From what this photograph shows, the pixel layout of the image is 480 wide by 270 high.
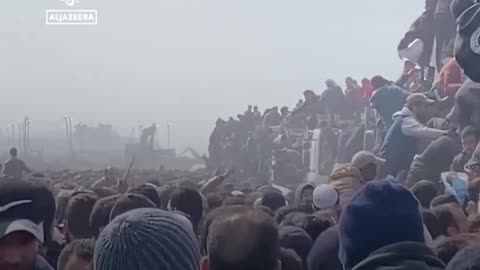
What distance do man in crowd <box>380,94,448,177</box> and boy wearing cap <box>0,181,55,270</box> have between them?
5602 millimetres

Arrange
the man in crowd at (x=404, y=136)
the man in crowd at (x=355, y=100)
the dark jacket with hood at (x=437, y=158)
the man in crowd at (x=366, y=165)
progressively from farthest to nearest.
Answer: the man in crowd at (x=355, y=100) < the man in crowd at (x=404, y=136) < the dark jacket with hood at (x=437, y=158) < the man in crowd at (x=366, y=165)

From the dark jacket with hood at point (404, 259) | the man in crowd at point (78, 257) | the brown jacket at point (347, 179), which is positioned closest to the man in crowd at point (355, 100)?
the brown jacket at point (347, 179)

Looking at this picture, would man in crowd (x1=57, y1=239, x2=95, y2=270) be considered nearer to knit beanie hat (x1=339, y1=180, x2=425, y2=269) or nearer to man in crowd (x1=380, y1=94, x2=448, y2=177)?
knit beanie hat (x1=339, y1=180, x2=425, y2=269)

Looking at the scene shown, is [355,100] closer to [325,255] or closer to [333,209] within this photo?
[333,209]

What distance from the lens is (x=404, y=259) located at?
2.62m

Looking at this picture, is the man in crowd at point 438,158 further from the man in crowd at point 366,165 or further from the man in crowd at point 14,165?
the man in crowd at point 14,165

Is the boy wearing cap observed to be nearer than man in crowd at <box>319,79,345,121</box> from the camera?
→ Yes

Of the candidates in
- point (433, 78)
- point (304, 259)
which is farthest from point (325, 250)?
point (433, 78)

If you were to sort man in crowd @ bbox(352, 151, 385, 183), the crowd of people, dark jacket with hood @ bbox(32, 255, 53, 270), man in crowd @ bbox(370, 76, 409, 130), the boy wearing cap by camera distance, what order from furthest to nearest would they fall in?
1. man in crowd @ bbox(370, 76, 409, 130)
2. man in crowd @ bbox(352, 151, 385, 183)
3. dark jacket with hood @ bbox(32, 255, 53, 270)
4. the boy wearing cap
5. the crowd of people

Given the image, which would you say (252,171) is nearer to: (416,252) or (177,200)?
(177,200)

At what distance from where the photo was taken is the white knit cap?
5.66 meters

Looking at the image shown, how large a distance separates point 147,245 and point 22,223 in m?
1.08

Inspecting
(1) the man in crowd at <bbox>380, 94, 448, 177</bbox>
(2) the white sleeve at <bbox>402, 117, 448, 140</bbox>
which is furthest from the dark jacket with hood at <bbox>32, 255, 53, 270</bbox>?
(1) the man in crowd at <bbox>380, 94, 448, 177</bbox>

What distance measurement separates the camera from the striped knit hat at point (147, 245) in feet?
7.64
